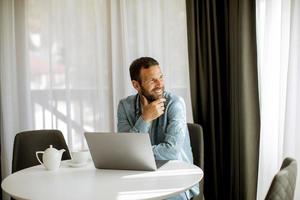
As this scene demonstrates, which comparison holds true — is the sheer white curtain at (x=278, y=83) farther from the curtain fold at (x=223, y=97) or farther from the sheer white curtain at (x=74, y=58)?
the sheer white curtain at (x=74, y=58)

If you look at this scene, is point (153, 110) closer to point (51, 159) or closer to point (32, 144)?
point (51, 159)

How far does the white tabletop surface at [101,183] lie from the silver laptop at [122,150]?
4 centimetres

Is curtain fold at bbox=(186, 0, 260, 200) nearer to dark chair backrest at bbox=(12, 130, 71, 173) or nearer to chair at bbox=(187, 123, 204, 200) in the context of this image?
chair at bbox=(187, 123, 204, 200)

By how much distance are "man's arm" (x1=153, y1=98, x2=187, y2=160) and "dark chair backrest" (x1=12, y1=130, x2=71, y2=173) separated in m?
0.92

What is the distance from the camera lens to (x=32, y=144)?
2826mm

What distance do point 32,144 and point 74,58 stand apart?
0.92 m

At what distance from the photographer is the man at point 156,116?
218cm

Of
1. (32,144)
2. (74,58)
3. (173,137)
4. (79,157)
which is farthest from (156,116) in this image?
(74,58)

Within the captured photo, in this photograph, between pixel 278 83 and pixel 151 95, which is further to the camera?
pixel 278 83

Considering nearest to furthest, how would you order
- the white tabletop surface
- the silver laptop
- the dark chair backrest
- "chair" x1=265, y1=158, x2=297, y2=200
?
"chair" x1=265, y1=158, x2=297, y2=200
the white tabletop surface
the silver laptop
the dark chair backrest

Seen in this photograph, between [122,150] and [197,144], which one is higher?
[122,150]

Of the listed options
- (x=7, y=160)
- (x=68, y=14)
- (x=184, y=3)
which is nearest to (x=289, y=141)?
(x=184, y=3)

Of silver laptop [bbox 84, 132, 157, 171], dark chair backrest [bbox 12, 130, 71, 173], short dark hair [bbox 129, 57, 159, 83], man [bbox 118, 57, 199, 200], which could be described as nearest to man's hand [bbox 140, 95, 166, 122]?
man [bbox 118, 57, 199, 200]

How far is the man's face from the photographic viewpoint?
235cm
